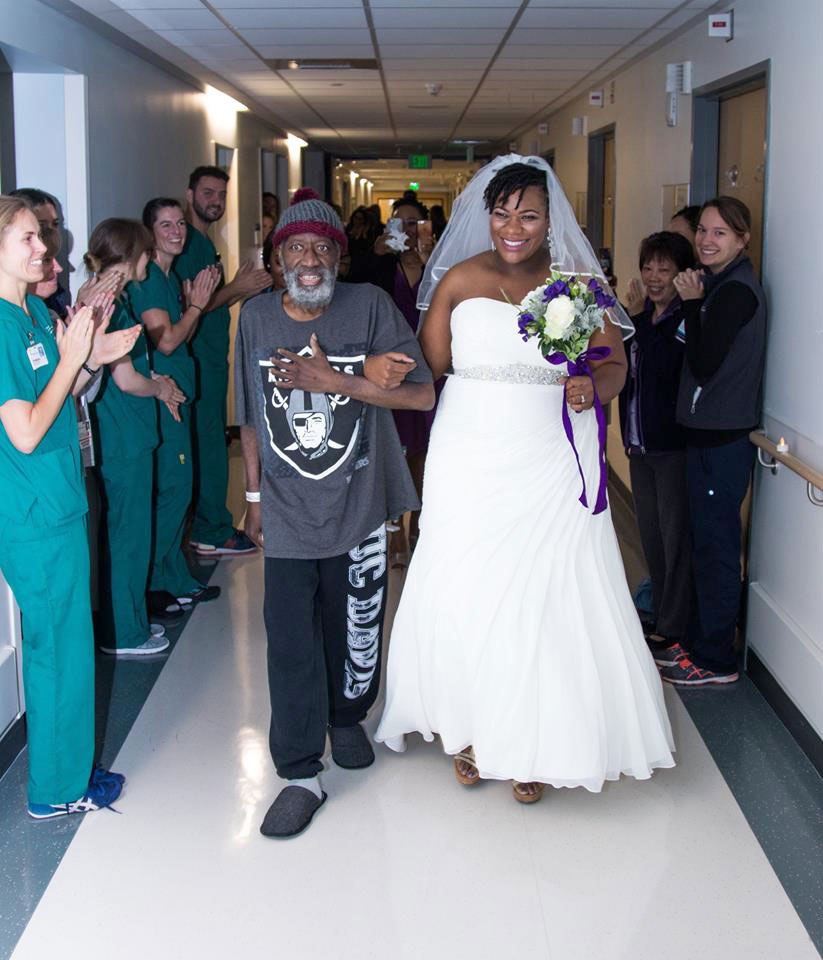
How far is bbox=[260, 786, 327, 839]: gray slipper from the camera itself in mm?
3189

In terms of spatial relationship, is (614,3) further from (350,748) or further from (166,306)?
(350,748)

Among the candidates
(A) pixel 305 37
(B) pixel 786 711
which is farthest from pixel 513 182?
(A) pixel 305 37

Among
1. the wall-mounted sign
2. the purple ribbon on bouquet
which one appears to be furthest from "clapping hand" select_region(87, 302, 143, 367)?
the wall-mounted sign

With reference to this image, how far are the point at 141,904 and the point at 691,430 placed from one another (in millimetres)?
2496

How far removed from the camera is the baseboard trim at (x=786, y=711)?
144 inches

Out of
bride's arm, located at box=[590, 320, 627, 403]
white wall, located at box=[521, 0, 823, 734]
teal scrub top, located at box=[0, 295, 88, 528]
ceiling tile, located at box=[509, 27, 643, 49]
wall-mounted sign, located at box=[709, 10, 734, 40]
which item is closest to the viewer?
teal scrub top, located at box=[0, 295, 88, 528]

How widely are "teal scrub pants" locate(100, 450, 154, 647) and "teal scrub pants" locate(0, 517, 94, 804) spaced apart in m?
1.26

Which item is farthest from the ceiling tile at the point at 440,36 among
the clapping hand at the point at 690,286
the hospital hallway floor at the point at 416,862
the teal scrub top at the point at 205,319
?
the hospital hallway floor at the point at 416,862

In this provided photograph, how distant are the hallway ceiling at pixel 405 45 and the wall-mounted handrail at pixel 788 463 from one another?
2162 mm

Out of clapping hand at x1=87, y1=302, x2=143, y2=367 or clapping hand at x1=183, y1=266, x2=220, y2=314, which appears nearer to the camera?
clapping hand at x1=87, y1=302, x2=143, y2=367

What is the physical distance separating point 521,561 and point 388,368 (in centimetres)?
70

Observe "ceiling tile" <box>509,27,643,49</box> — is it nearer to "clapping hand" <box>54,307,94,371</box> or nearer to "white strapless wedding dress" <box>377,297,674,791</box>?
"white strapless wedding dress" <box>377,297,674,791</box>

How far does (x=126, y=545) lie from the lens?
14.8 feet

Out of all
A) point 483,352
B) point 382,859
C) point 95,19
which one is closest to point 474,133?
point 95,19
